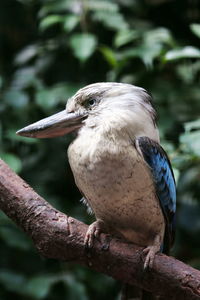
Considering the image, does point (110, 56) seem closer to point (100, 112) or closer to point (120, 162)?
point (100, 112)

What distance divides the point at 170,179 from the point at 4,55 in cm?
202

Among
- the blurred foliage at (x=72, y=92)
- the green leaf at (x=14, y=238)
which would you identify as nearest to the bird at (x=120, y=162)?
the blurred foliage at (x=72, y=92)

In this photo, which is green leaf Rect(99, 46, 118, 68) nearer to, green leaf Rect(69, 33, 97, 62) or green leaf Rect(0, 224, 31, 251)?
green leaf Rect(69, 33, 97, 62)

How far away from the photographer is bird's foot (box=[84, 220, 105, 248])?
79.4 inches

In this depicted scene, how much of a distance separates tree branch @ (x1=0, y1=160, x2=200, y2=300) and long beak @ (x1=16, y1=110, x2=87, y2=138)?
179mm

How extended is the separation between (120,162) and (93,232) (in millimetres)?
289

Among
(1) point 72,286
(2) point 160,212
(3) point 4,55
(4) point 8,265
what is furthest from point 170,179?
(3) point 4,55

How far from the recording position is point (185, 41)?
3602 millimetres

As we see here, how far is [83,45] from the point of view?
2.98 m

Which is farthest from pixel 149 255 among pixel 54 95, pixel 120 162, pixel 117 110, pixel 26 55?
pixel 26 55

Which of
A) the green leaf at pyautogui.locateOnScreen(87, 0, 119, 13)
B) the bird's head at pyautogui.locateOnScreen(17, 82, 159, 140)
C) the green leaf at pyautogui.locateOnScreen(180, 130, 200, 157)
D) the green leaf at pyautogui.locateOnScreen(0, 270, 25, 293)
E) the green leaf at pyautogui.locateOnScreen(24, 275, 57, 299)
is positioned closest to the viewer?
the bird's head at pyautogui.locateOnScreen(17, 82, 159, 140)

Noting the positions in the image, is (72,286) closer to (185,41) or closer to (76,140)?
(76,140)

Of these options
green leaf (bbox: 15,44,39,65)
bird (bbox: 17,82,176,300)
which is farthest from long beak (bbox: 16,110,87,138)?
green leaf (bbox: 15,44,39,65)

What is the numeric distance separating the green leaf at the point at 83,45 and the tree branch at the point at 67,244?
106 cm
